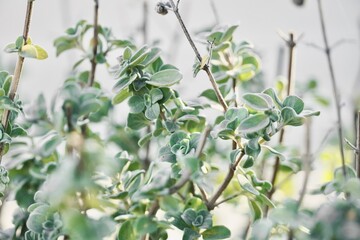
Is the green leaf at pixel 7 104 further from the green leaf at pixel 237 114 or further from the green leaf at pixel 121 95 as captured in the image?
the green leaf at pixel 237 114

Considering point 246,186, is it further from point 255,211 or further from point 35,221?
point 35,221

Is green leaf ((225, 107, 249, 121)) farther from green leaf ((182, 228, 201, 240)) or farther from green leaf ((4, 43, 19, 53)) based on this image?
green leaf ((4, 43, 19, 53))

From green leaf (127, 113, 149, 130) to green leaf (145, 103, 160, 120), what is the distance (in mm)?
54

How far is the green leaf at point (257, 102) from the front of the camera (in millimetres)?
531

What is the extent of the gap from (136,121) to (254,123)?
188 mm

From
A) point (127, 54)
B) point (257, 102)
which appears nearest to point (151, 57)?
point (127, 54)

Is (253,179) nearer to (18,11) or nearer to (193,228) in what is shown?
(193,228)

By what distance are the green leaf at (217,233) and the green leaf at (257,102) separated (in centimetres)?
14

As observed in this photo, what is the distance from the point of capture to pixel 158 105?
60 centimetres

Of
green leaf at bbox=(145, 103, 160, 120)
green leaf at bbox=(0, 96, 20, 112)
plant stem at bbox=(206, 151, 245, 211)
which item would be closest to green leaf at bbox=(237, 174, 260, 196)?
plant stem at bbox=(206, 151, 245, 211)

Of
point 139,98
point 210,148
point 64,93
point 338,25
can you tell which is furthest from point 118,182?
point 338,25

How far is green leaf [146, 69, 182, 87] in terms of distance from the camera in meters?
0.58

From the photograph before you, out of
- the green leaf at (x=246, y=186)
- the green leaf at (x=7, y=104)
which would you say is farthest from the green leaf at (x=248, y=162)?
the green leaf at (x=7, y=104)

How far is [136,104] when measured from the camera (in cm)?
61
